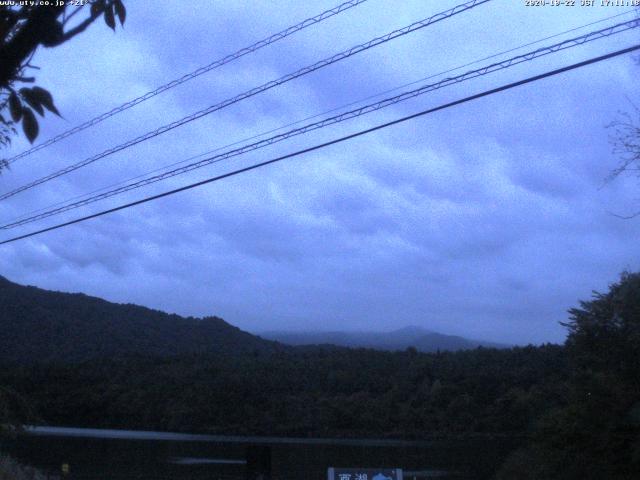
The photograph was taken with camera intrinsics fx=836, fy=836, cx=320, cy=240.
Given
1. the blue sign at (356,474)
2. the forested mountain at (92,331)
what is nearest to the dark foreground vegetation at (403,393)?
the forested mountain at (92,331)

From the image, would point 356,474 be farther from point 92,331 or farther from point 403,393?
point 92,331

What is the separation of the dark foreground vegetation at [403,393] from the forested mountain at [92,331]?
9.44 feet

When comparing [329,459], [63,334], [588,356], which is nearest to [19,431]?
[329,459]

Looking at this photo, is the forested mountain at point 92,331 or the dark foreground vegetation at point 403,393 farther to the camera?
the forested mountain at point 92,331

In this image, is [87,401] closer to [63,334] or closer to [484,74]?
[63,334]

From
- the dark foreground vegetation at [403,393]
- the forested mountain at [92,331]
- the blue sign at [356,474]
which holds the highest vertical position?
the forested mountain at [92,331]

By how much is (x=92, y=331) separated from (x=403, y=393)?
40.4 ft

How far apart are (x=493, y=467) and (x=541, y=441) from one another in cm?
96

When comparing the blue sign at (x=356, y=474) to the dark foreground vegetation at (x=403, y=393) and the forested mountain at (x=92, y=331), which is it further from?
the forested mountain at (x=92, y=331)

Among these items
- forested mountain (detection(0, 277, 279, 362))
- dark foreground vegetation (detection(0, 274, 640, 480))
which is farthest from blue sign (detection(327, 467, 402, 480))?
forested mountain (detection(0, 277, 279, 362))

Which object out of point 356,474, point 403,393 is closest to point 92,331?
point 403,393

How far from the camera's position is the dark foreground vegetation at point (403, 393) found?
1279 centimetres

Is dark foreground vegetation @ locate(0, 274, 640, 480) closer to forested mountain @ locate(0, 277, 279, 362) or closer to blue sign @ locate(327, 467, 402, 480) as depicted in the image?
forested mountain @ locate(0, 277, 279, 362)

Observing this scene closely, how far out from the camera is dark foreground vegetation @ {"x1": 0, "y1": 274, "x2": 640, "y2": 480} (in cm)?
1279
